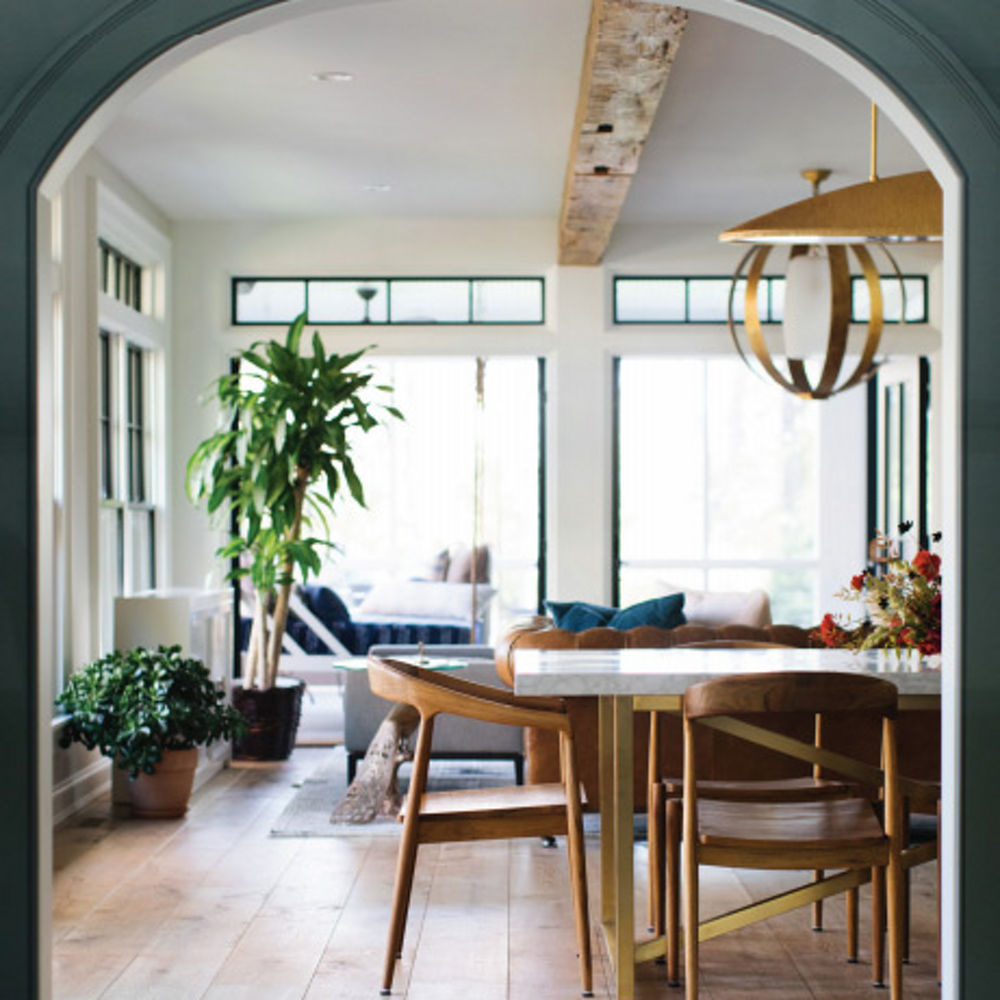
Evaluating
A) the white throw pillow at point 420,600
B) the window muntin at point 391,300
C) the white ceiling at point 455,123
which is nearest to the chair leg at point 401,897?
the white ceiling at point 455,123

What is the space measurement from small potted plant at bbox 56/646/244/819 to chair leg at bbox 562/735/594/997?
8.13 ft

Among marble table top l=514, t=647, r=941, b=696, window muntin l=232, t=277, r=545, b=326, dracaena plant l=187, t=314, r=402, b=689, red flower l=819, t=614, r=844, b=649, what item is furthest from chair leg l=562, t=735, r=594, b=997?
window muntin l=232, t=277, r=545, b=326

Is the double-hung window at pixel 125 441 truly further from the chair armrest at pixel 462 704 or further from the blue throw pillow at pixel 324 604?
the chair armrest at pixel 462 704

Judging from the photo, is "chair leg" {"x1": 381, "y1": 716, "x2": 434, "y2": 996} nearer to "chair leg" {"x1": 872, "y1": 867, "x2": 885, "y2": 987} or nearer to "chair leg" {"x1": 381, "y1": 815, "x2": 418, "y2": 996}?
"chair leg" {"x1": 381, "y1": 815, "x2": 418, "y2": 996}

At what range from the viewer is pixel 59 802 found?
231 inches

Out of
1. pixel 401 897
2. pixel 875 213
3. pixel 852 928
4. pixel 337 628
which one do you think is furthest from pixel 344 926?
pixel 337 628

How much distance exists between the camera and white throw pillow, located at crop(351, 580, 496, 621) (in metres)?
11.0

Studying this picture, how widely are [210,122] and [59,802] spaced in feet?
10.00

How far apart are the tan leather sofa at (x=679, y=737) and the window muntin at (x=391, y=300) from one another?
3.73 metres

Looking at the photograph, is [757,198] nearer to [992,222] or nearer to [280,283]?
[280,283]

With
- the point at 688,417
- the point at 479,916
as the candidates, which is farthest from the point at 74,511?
Answer: the point at 688,417

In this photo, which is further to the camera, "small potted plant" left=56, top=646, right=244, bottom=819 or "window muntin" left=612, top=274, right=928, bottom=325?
"window muntin" left=612, top=274, right=928, bottom=325

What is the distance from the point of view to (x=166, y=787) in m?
5.86

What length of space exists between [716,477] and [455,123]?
25.6ft
